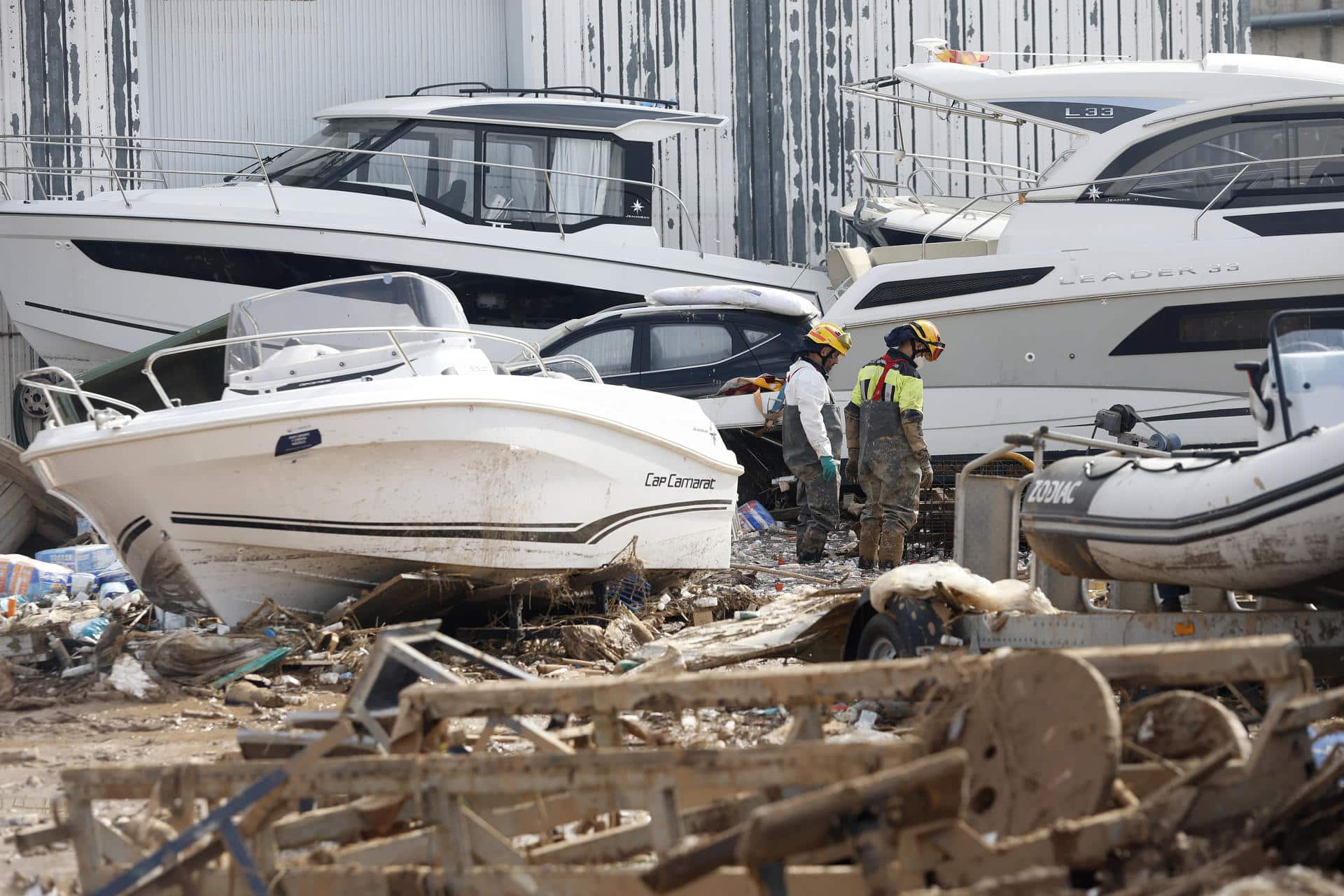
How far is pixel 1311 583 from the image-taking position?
4.64 metres

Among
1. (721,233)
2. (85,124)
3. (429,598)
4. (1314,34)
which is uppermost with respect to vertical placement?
(1314,34)

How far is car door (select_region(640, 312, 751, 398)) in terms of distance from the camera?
38.4 feet

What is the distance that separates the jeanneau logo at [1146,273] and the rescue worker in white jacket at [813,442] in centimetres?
185

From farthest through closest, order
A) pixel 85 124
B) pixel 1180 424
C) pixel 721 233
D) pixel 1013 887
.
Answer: pixel 721 233 → pixel 85 124 → pixel 1180 424 → pixel 1013 887

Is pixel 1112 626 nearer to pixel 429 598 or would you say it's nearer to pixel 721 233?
pixel 429 598

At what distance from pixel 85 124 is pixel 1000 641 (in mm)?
12704

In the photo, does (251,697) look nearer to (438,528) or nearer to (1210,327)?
(438,528)

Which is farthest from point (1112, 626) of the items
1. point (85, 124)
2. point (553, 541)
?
point (85, 124)

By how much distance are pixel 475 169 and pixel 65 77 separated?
4822 mm

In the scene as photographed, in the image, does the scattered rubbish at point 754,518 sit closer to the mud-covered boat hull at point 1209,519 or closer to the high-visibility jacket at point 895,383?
the high-visibility jacket at point 895,383

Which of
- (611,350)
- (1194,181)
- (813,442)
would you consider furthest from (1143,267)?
(611,350)

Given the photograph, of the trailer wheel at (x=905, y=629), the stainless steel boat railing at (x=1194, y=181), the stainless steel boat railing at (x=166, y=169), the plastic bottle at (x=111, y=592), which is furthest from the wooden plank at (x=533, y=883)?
the stainless steel boat railing at (x=166, y=169)

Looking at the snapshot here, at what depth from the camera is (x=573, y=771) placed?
3.31 meters

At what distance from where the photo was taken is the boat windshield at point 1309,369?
526 cm
